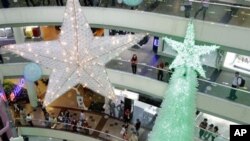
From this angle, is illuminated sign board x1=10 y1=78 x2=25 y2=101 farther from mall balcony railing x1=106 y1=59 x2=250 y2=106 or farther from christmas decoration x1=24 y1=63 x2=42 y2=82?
christmas decoration x1=24 y1=63 x2=42 y2=82

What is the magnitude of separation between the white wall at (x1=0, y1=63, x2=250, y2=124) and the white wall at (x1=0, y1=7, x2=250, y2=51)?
85.3 inches

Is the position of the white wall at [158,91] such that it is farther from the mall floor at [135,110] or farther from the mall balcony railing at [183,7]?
the mall balcony railing at [183,7]

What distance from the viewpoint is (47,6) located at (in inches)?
593

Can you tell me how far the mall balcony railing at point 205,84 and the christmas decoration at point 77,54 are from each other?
6.33m

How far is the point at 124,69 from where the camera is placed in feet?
51.1

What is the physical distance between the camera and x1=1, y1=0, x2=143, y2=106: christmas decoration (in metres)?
7.20

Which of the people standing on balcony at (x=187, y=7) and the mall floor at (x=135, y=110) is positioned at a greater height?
the people standing on balcony at (x=187, y=7)

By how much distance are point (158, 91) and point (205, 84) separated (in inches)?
88.8

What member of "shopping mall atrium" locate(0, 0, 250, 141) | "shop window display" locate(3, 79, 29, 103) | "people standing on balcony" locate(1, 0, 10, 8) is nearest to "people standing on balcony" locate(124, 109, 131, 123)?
"shopping mall atrium" locate(0, 0, 250, 141)

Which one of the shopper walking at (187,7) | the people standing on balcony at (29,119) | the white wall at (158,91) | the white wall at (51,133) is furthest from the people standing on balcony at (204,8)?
the people standing on balcony at (29,119)

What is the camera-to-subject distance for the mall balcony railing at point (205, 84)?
41.2ft

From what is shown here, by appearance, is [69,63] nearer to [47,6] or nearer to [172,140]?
[172,140]

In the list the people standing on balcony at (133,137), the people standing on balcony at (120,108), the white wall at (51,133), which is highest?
the people standing on balcony at (120,108)

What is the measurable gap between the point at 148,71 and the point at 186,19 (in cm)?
311
